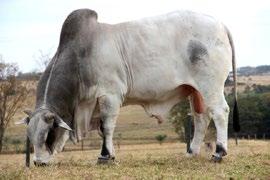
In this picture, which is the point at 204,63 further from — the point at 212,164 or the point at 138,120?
the point at 138,120

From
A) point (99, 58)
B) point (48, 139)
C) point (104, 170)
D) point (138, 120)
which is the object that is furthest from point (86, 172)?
point (138, 120)

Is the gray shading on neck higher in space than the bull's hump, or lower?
lower

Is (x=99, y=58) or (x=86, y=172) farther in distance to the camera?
(x=99, y=58)

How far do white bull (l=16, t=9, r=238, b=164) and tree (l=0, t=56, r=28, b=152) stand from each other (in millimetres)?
27349

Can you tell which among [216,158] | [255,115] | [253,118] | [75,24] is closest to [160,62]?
[75,24]

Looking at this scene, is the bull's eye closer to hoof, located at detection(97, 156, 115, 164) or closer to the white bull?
the white bull

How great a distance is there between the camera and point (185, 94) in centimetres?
1302

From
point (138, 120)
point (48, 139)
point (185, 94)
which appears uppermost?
point (185, 94)

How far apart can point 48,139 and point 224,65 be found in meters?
4.13

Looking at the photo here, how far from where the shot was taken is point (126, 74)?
12.0 meters

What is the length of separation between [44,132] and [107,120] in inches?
54.7

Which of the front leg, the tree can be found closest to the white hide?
the front leg

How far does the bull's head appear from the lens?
433 inches

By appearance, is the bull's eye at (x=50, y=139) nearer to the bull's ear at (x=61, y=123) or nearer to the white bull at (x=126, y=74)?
the white bull at (x=126, y=74)
